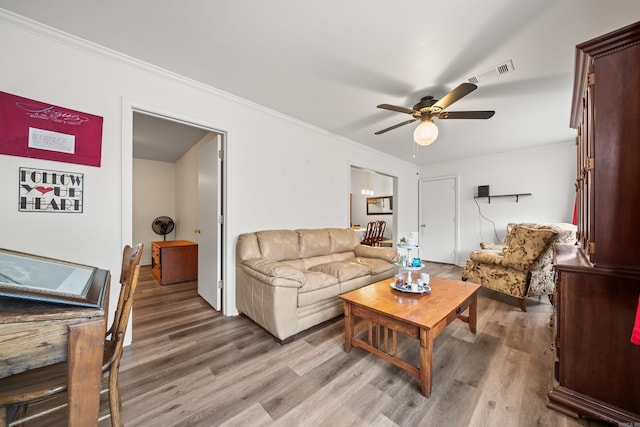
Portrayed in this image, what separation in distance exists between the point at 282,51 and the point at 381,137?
253 centimetres

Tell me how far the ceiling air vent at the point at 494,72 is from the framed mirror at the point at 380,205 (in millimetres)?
4964

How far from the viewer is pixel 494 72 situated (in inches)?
86.0

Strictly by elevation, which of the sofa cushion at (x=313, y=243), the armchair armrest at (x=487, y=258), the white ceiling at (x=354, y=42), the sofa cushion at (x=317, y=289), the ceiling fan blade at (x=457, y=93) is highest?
the white ceiling at (x=354, y=42)

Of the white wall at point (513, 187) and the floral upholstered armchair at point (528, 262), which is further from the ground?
the white wall at point (513, 187)

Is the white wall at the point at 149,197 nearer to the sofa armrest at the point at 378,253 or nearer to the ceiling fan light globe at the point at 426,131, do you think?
the sofa armrest at the point at 378,253

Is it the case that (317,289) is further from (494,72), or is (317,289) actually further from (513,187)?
(513,187)

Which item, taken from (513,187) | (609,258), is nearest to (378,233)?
(513,187)

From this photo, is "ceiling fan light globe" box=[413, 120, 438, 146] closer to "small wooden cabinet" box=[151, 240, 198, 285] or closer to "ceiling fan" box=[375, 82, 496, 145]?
"ceiling fan" box=[375, 82, 496, 145]

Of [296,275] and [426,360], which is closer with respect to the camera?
[426,360]

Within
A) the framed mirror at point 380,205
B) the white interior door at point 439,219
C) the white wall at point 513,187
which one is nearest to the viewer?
the white wall at point 513,187

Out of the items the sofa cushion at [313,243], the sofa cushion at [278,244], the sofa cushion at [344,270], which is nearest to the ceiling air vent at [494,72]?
the sofa cushion at [344,270]

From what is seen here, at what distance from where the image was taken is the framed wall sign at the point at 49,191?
1.64m

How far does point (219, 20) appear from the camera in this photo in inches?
65.4

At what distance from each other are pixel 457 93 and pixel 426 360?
2089mm
